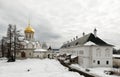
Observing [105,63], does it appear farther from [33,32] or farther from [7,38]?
[33,32]

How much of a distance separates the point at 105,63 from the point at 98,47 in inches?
174

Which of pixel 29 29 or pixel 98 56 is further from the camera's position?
pixel 29 29

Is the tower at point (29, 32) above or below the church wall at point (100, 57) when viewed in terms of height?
above

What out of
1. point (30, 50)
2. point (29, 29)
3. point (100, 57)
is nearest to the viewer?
point (100, 57)

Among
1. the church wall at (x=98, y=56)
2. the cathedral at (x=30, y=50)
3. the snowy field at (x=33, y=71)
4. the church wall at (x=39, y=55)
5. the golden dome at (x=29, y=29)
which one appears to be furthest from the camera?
the golden dome at (x=29, y=29)

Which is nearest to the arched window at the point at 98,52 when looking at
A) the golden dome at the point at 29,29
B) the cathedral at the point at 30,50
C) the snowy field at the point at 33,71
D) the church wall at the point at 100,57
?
the church wall at the point at 100,57

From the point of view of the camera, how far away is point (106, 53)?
142 feet

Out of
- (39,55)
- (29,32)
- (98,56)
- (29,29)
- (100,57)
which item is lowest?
(39,55)

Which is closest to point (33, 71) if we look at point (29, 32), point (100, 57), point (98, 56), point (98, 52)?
point (98, 56)

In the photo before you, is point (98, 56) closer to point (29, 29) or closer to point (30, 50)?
point (30, 50)

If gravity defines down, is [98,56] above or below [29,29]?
below

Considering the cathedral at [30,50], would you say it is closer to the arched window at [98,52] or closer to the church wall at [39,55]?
the church wall at [39,55]

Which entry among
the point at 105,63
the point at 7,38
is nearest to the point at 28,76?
the point at 105,63

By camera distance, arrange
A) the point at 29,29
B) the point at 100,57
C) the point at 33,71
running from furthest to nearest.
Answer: the point at 29,29
the point at 100,57
the point at 33,71
